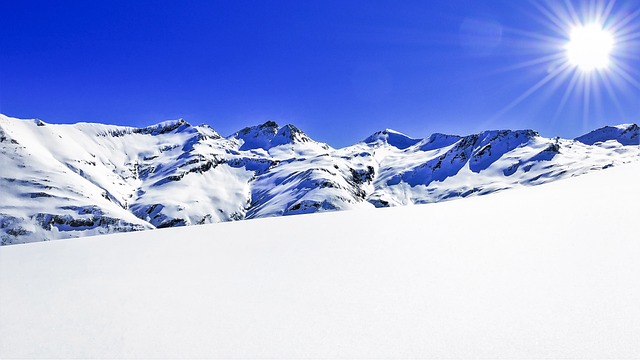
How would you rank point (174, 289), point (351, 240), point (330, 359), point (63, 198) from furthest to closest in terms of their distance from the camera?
point (63, 198)
point (351, 240)
point (174, 289)
point (330, 359)

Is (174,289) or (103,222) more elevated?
(103,222)

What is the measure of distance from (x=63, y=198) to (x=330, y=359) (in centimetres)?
20709

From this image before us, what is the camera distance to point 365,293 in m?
4.24

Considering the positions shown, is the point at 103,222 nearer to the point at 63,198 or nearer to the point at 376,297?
the point at 63,198

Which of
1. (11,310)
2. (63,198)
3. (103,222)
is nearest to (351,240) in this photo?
(11,310)

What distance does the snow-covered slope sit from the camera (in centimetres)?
310

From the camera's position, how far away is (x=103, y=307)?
445 cm

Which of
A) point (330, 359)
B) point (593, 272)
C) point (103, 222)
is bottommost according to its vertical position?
point (330, 359)

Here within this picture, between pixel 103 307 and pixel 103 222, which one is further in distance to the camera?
pixel 103 222

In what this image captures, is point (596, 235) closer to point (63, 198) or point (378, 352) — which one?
point (378, 352)

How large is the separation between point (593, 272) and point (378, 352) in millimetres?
2693

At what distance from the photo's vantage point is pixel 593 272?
3945 mm

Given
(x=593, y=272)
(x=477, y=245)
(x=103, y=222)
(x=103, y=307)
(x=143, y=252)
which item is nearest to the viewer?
(x=593, y=272)

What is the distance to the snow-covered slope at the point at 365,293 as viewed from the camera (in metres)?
3.10
